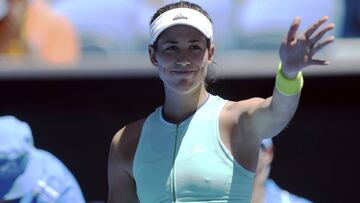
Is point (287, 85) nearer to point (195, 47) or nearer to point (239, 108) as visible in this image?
point (239, 108)

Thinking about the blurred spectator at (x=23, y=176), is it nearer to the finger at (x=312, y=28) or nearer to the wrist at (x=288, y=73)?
the wrist at (x=288, y=73)

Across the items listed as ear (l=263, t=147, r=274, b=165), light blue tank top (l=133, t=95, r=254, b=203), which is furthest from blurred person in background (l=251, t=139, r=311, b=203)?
light blue tank top (l=133, t=95, r=254, b=203)

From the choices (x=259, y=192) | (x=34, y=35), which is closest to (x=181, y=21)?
(x=259, y=192)

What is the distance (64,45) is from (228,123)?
243cm

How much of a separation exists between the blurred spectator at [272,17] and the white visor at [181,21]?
7.37 feet

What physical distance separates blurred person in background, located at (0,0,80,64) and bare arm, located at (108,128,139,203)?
2070 millimetres

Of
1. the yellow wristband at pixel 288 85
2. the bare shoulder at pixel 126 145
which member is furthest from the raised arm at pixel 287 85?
the bare shoulder at pixel 126 145

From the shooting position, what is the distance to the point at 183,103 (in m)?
2.78

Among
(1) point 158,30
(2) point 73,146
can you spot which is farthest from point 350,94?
(1) point 158,30

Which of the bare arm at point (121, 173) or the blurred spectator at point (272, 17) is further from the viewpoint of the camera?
the blurred spectator at point (272, 17)

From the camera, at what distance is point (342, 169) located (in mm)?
4402

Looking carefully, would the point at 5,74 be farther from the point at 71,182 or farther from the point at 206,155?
the point at 206,155

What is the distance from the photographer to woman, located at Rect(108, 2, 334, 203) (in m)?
2.62

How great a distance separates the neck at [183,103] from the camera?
9.09ft
